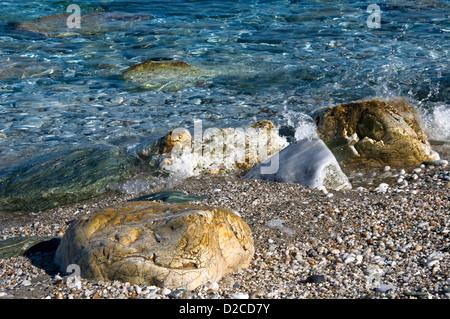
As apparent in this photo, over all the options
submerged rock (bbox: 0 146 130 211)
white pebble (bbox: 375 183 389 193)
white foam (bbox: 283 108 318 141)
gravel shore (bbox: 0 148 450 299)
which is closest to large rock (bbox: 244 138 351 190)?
gravel shore (bbox: 0 148 450 299)

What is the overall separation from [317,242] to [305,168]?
4.79 ft

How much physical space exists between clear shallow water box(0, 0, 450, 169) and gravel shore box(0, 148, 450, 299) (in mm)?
1546

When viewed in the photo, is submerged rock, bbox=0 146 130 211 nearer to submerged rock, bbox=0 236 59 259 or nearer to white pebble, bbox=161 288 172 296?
submerged rock, bbox=0 236 59 259

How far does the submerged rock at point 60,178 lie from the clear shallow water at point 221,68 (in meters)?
0.42

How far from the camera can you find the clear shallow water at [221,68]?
23.6ft

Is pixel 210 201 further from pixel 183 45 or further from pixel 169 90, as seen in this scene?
pixel 183 45

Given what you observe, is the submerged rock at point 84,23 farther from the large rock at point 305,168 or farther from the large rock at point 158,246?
the large rock at point 158,246

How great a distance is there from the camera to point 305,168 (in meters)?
5.32

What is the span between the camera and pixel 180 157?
6.04 m

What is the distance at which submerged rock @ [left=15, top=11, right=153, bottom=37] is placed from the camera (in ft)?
39.4

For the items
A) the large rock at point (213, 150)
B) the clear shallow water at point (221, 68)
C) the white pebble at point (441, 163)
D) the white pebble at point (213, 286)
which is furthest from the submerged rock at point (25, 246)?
the white pebble at point (441, 163)

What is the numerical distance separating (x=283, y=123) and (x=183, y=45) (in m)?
4.63

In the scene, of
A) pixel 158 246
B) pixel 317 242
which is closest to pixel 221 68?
pixel 317 242

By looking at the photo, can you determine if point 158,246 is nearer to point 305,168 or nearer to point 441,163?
point 305,168
